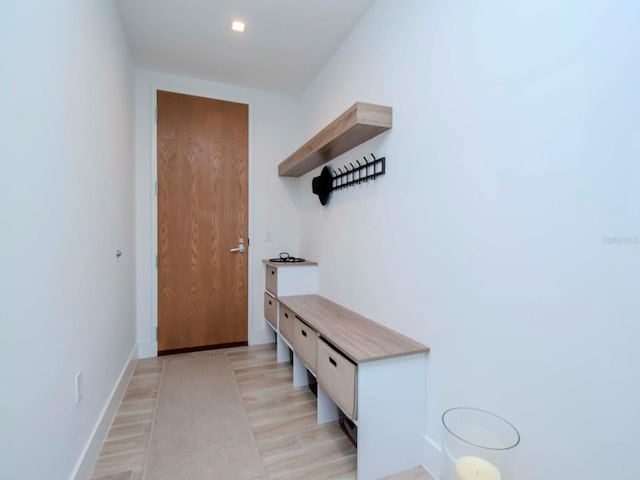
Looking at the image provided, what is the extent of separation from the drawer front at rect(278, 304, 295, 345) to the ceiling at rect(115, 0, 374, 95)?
7.34 ft

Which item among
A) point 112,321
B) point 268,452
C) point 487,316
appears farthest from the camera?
point 112,321

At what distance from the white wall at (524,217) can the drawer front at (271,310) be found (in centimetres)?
135

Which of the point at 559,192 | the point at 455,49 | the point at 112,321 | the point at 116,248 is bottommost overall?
the point at 112,321

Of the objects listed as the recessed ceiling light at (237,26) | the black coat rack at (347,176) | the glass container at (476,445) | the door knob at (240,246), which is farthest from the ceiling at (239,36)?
the glass container at (476,445)

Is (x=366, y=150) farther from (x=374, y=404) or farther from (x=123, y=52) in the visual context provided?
(x=123, y=52)

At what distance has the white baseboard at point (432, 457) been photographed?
1532 millimetres

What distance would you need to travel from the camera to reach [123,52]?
249 cm

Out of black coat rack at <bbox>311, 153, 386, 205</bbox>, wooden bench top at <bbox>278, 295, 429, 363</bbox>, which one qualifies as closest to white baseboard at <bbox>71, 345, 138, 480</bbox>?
wooden bench top at <bbox>278, 295, 429, 363</bbox>

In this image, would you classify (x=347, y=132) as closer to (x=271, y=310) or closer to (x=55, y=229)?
(x=55, y=229)

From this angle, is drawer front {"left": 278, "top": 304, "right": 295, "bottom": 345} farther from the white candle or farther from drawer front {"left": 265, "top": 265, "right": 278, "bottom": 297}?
the white candle

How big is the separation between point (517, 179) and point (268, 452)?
6.13 ft

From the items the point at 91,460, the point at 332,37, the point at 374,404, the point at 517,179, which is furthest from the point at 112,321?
the point at 332,37

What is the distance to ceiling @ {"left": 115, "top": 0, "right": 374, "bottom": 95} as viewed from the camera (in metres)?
2.20

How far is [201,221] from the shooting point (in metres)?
3.27
